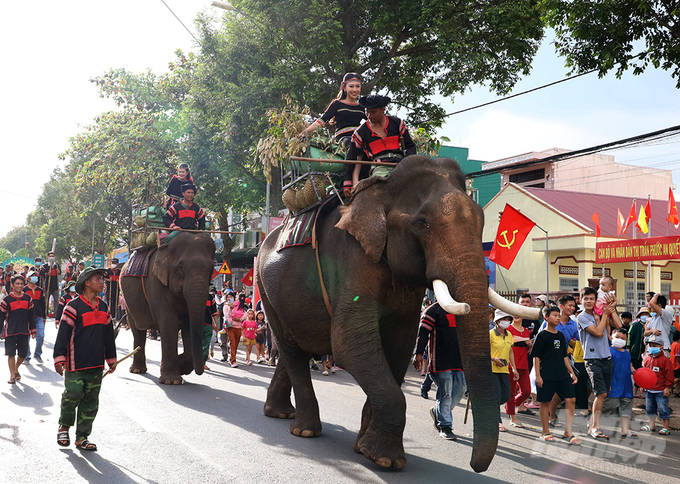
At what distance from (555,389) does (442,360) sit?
1.49 m

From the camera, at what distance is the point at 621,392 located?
8.25m

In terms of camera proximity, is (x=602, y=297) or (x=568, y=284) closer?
(x=602, y=297)

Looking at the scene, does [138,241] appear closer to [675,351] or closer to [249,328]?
[249,328]

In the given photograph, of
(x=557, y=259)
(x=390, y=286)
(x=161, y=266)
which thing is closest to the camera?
(x=390, y=286)

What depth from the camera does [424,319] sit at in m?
7.62

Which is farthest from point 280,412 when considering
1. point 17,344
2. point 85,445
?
point 17,344

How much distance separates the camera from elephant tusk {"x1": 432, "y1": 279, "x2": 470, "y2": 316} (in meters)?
4.12

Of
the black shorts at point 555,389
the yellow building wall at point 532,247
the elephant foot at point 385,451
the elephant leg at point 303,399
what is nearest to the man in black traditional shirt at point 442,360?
the black shorts at point 555,389

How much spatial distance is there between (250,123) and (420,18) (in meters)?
6.04

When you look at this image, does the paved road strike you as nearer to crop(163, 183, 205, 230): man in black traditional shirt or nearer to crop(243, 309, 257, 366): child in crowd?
crop(163, 183, 205, 230): man in black traditional shirt

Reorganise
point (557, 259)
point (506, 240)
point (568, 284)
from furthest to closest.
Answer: point (557, 259), point (568, 284), point (506, 240)

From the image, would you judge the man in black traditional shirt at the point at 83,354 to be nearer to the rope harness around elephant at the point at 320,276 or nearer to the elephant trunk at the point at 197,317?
the rope harness around elephant at the point at 320,276

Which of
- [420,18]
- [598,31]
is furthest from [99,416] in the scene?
[420,18]

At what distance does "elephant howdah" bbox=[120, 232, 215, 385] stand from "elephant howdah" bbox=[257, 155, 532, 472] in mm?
3766
